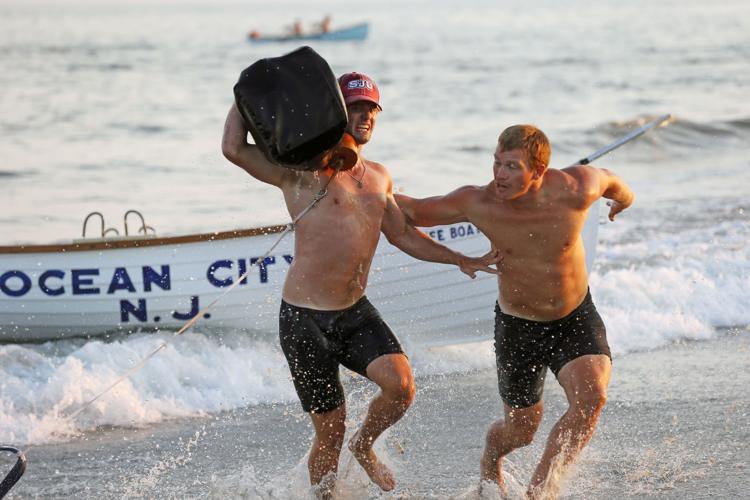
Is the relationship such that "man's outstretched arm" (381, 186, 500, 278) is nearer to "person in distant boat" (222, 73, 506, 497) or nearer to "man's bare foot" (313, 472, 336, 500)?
"person in distant boat" (222, 73, 506, 497)

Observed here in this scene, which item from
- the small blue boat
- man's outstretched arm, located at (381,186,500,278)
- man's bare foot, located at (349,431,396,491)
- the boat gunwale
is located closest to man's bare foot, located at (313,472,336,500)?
man's bare foot, located at (349,431,396,491)

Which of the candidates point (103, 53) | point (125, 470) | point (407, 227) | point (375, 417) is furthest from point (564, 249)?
point (103, 53)

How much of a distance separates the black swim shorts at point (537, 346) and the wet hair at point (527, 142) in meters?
0.78

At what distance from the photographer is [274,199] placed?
1589cm

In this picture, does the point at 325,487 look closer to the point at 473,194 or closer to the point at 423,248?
the point at 423,248

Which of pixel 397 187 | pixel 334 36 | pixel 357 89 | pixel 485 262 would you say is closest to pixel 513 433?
pixel 485 262

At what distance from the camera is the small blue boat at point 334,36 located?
6019 centimetres

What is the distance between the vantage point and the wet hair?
5090 mm

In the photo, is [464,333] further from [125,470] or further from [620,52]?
[620,52]

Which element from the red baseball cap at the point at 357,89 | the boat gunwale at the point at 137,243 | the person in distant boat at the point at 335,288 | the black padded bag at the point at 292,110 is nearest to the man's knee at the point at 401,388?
the person in distant boat at the point at 335,288

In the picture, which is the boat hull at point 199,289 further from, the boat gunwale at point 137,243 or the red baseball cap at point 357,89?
the red baseball cap at point 357,89

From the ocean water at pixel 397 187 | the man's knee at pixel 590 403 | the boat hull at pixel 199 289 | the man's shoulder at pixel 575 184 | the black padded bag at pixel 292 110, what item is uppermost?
the black padded bag at pixel 292 110

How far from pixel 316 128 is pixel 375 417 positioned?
4.60ft

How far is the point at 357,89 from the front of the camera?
524 centimetres
